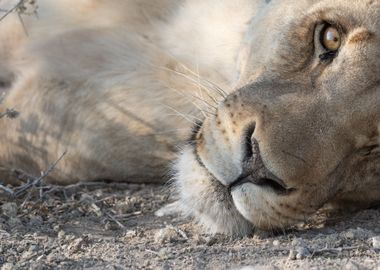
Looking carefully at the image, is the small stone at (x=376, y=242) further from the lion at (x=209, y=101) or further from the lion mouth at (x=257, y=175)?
the lion mouth at (x=257, y=175)

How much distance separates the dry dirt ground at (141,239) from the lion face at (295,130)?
68 millimetres

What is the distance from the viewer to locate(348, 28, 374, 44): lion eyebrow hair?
2.42 meters

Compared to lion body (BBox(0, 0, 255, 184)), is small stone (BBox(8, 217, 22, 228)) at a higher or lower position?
lower

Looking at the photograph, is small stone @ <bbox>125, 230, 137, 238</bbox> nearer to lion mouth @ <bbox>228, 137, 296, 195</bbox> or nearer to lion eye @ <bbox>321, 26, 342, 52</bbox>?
lion mouth @ <bbox>228, 137, 296, 195</bbox>

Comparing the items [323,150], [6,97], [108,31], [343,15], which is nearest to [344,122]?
[323,150]

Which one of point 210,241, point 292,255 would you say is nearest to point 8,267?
point 210,241

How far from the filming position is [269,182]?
222cm

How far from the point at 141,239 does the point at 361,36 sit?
815mm

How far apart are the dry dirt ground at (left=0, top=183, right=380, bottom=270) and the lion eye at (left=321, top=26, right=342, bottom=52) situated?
0.49 m

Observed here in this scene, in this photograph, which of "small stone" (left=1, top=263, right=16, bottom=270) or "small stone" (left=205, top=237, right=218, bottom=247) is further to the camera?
"small stone" (left=205, top=237, right=218, bottom=247)

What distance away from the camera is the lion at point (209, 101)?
7.54 feet

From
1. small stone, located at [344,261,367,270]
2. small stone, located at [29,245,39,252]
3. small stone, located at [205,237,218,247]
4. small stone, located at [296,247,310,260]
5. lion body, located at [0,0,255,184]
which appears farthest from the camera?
lion body, located at [0,0,255,184]

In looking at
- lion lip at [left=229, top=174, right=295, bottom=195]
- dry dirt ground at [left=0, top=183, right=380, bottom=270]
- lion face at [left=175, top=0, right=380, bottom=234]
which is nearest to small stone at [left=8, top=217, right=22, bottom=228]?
dry dirt ground at [left=0, top=183, right=380, bottom=270]

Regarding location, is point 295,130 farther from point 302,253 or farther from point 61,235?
point 61,235
